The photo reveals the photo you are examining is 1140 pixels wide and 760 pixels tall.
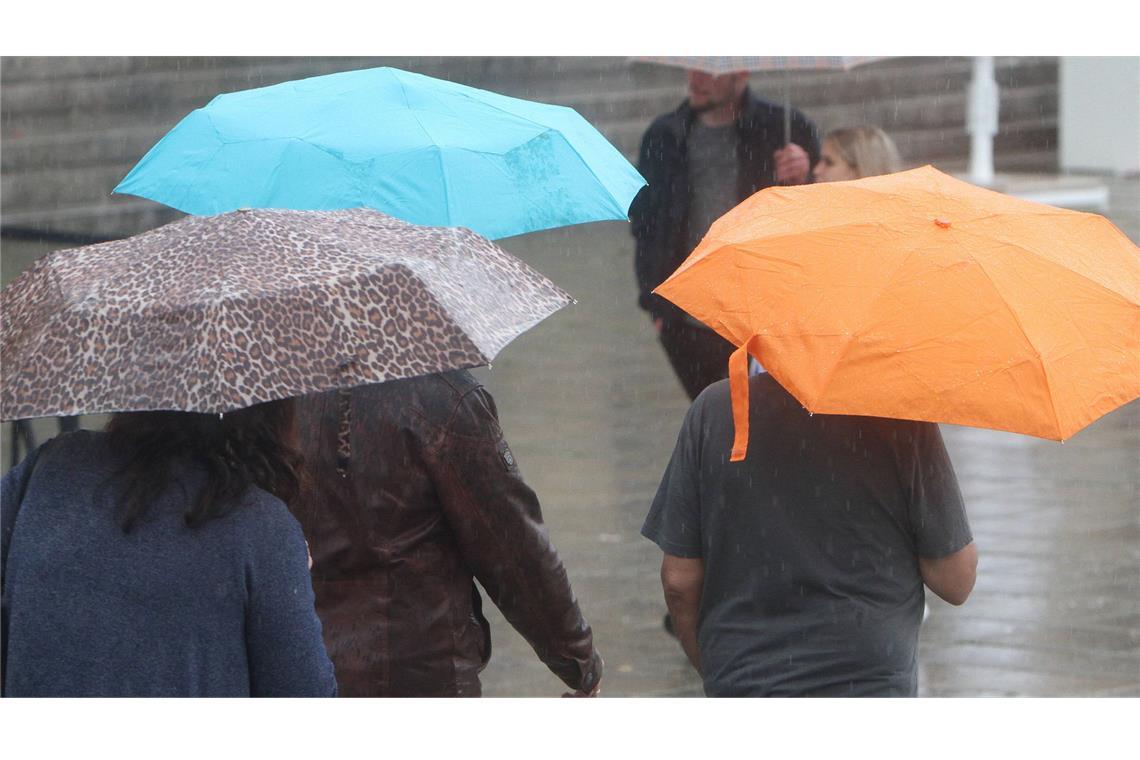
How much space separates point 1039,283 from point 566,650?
119 cm

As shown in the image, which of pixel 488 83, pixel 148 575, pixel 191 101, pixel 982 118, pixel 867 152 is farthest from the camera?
pixel 982 118

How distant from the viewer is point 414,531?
10.4 feet

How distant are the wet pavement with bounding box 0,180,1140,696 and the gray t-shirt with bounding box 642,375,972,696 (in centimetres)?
233

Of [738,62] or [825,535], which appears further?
[738,62]

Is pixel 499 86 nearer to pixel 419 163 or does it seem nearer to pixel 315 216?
pixel 419 163

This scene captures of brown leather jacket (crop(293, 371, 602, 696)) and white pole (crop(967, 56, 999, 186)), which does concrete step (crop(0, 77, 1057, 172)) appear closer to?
white pole (crop(967, 56, 999, 186))

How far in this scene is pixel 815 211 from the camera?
3.28 meters

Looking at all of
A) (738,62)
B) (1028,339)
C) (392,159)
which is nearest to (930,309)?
(1028,339)

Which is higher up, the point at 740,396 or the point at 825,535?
the point at 740,396

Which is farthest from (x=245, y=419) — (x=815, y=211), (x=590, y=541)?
(x=590, y=541)

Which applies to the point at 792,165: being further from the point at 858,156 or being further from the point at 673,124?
the point at 858,156

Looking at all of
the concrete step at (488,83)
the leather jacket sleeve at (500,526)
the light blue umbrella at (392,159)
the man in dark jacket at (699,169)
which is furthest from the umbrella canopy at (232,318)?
the concrete step at (488,83)

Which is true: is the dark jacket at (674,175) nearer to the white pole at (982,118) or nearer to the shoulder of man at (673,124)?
the shoulder of man at (673,124)

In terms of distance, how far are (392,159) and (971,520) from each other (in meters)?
4.29
